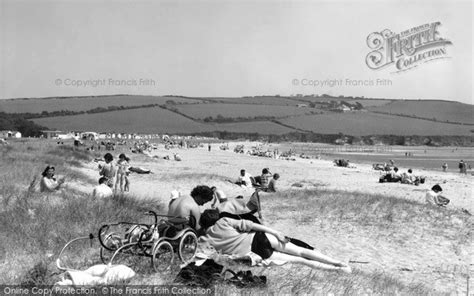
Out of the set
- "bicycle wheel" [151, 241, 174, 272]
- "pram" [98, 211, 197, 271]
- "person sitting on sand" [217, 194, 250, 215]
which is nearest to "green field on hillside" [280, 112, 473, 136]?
"person sitting on sand" [217, 194, 250, 215]

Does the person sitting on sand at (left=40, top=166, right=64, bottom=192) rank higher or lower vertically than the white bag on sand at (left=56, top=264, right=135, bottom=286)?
higher

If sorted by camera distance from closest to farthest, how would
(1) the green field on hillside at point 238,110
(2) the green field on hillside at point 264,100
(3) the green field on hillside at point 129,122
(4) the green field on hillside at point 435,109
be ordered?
(3) the green field on hillside at point 129,122 < (1) the green field on hillside at point 238,110 < (4) the green field on hillside at point 435,109 < (2) the green field on hillside at point 264,100

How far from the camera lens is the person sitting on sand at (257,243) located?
6086 mm

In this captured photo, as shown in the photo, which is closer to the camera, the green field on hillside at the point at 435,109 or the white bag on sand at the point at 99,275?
the white bag on sand at the point at 99,275

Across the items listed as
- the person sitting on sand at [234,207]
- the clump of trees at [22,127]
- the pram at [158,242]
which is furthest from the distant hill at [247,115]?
the pram at [158,242]

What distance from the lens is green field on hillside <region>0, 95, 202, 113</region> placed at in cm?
9550

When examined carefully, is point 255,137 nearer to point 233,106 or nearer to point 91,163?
point 233,106

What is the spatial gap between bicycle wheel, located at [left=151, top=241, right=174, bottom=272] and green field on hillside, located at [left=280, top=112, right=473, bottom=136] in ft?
273

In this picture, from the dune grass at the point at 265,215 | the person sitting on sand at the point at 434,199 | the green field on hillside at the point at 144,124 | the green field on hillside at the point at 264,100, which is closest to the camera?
the dune grass at the point at 265,215

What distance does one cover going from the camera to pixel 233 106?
107 meters

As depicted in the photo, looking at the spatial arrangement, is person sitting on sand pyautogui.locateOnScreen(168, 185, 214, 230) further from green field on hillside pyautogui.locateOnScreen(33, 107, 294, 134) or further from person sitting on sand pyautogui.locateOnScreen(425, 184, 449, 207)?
green field on hillside pyautogui.locateOnScreen(33, 107, 294, 134)

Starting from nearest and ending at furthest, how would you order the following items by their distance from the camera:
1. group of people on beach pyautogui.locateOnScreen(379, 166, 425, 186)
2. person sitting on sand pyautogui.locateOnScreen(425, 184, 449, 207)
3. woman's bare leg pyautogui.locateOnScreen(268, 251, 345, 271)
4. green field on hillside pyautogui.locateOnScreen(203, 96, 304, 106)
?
1. woman's bare leg pyautogui.locateOnScreen(268, 251, 345, 271)
2. person sitting on sand pyautogui.locateOnScreen(425, 184, 449, 207)
3. group of people on beach pyautogui.locateOnScreen(379, 166, 425, 186)
4. green field on hillside pyautogui.locateOnScreen(203, 96, 304, 106)

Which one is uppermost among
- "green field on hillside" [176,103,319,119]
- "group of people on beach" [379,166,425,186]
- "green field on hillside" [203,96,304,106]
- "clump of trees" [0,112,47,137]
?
"green field on hillside" [203,96,304,106]

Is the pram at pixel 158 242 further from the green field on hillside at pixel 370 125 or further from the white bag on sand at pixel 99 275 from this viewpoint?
the green field on hillside at pixel 370 125
